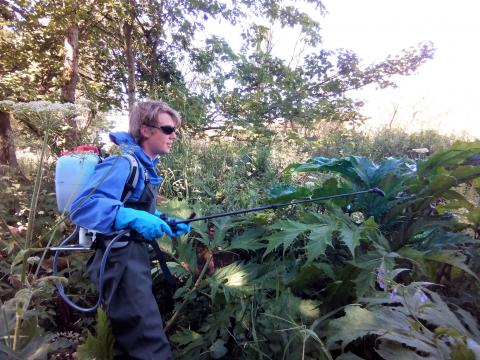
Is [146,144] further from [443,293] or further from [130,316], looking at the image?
[443,293]

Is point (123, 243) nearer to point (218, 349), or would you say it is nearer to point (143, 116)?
point (218, 349)

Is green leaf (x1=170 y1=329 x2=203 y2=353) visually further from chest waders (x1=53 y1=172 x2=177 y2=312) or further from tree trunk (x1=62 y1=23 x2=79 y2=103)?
tree trunk (x1=62 y1=23 x2=79 y2=103)

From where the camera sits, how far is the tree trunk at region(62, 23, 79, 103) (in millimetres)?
9570

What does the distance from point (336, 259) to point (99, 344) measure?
61.4 inches

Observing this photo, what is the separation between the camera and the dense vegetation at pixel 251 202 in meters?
1.54

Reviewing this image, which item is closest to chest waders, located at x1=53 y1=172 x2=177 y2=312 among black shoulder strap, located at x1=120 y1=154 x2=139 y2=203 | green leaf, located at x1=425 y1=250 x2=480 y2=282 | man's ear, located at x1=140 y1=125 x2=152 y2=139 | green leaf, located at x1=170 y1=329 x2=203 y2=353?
black shoulder strap, located at x1=120 y1=154 x2=139 y2=203

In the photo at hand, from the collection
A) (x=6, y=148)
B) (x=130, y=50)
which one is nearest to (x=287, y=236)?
(x=130, y=50)

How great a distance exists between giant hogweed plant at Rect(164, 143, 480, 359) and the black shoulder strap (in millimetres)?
636

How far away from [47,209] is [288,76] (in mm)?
7782

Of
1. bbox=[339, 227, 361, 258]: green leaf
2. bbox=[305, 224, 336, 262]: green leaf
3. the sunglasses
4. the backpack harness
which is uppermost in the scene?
the sunglasses

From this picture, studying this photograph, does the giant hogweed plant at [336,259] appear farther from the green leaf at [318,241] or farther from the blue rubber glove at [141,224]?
the blue rubber glove at [141,224]

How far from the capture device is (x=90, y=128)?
5191 millimetres

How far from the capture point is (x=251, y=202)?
4027 mm

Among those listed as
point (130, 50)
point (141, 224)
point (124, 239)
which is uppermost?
point (130, 50)
